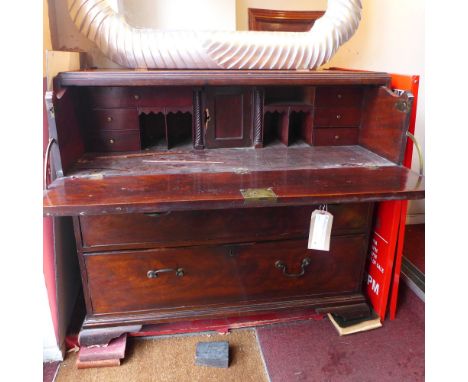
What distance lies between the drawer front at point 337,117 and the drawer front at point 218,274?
1.32 feet

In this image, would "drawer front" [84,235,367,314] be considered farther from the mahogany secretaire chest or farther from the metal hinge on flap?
the metal hinge on flap

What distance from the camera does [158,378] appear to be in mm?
1075

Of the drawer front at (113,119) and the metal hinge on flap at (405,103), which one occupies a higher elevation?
the metal hinge on flap at (405,103)

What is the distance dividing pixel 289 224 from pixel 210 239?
246 mm

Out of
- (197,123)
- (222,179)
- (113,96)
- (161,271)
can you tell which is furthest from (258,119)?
(161,271)

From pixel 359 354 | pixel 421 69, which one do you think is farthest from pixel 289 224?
pixel 421 69

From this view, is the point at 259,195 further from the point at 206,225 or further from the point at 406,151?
the point at 406,151

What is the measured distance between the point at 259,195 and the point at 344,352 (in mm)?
704

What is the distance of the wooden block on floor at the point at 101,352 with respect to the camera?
1108mm

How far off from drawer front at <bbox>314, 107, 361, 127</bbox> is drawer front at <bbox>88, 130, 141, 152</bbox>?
2.04 ft

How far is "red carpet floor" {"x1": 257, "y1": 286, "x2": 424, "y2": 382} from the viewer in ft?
3.59

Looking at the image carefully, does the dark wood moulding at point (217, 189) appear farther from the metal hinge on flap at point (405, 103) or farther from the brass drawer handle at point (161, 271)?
the brass drawer handle at point (161, 271)

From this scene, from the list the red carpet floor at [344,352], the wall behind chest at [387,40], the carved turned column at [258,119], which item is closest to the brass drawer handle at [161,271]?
the red carpet floor at [344,352]

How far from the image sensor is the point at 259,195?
0.81 meters
